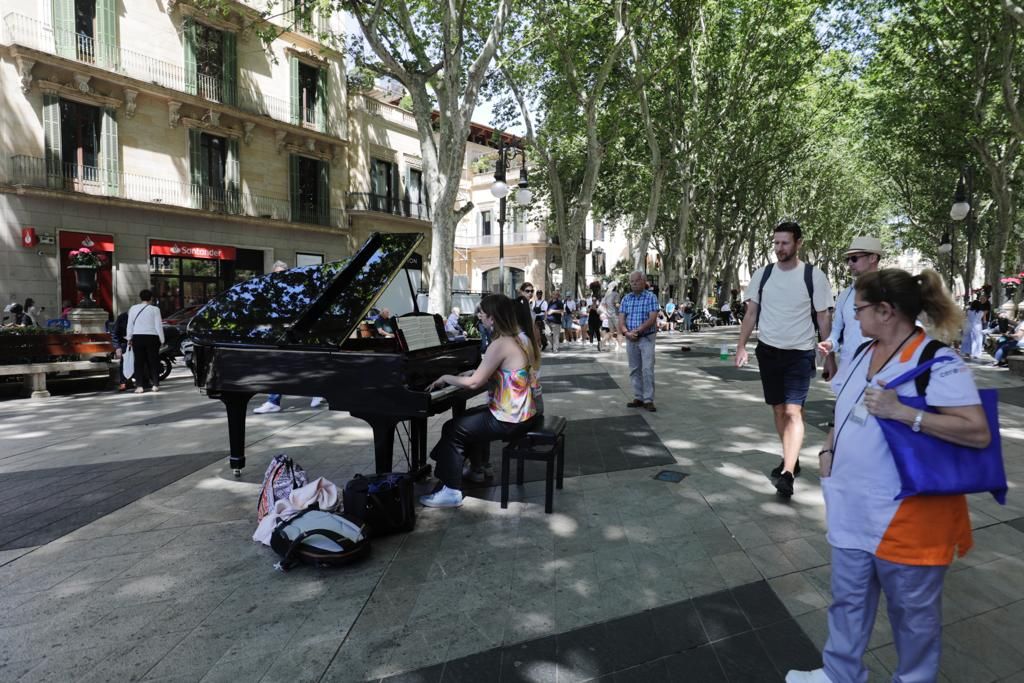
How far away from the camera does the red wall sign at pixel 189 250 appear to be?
60.9 feet

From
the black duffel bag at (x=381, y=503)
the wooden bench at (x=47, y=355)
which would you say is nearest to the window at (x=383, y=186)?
the wooden bench at (x=47, y=355)

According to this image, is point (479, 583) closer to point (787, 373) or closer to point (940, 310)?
point (940, 310)

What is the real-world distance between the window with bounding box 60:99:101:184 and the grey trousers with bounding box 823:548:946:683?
20637 mm

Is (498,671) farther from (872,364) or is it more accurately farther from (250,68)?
(250,68)

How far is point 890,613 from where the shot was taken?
1948mm

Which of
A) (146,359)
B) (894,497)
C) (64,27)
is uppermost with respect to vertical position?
(64,27)

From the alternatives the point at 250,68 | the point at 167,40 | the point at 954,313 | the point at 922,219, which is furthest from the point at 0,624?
the point at 922,219

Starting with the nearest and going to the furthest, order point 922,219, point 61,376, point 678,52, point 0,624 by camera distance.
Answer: point 0,624 → point 61,376 → point 678,52 → point 922,219

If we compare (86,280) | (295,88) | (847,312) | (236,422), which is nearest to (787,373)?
(847,312)

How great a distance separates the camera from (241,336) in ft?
15.2

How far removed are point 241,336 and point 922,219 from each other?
116 feet

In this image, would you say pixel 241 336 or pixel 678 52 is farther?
pixel 678 52

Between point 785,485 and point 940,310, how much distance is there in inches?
106

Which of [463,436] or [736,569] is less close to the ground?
[463,436]
